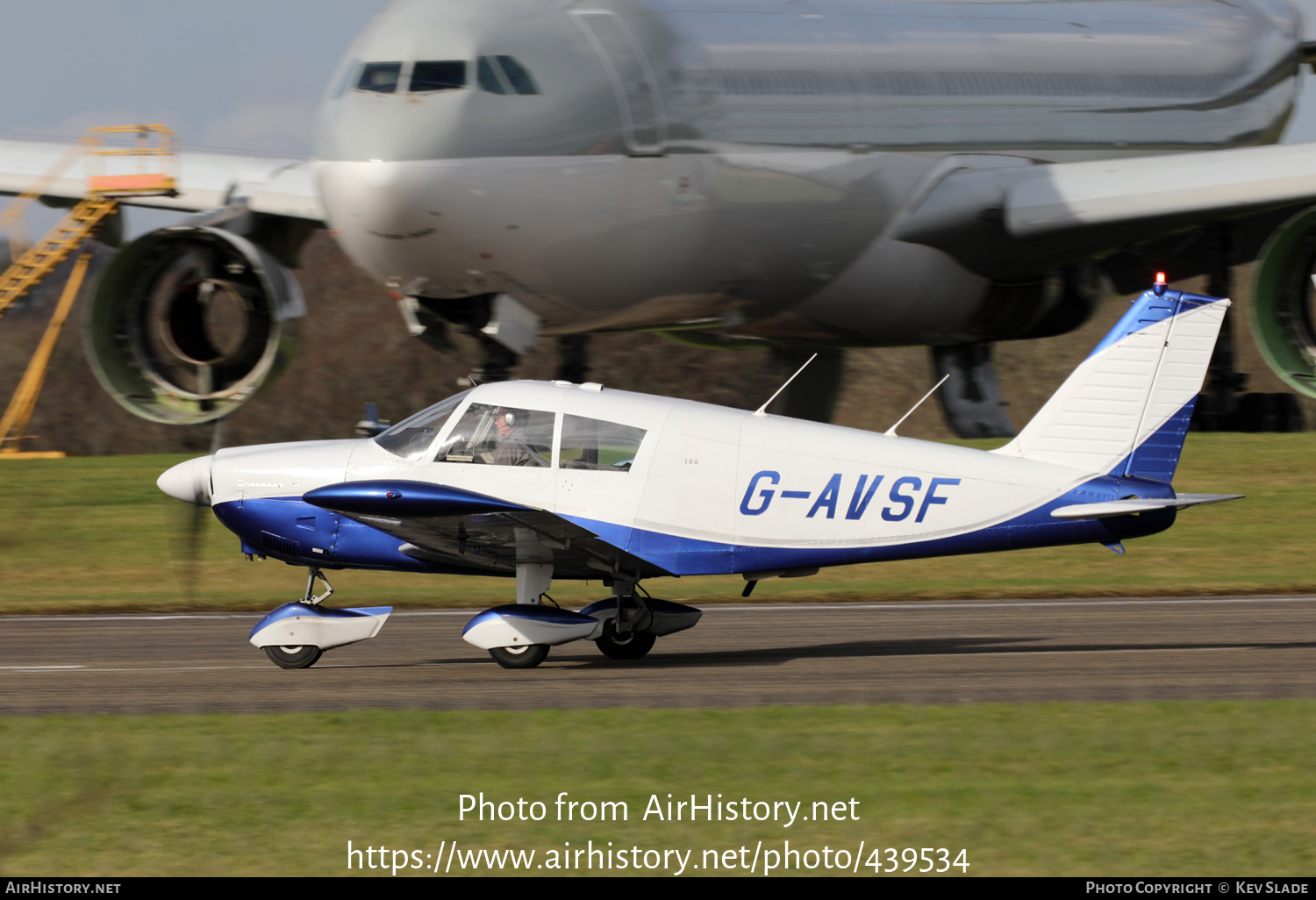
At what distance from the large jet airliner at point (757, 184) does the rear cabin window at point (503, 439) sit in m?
7.59

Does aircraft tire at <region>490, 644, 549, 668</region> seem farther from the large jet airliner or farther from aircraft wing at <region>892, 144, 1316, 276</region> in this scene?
aircraft wing at <region>892, 144, 1316, 276</region>


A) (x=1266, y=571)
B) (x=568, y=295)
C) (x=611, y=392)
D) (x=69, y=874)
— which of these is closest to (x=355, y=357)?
(x=568, y=295)

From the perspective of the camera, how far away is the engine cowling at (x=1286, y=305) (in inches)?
969

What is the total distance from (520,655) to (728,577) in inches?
313

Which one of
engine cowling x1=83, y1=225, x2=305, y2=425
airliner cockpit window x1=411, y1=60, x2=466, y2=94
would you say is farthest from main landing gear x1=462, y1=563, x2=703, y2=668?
engine cowling x1=83, y1=225, x2=305, y2=425

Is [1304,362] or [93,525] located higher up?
[1304,362]

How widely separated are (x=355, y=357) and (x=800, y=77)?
99.7 feet

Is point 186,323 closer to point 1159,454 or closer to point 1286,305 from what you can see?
point 1286,305

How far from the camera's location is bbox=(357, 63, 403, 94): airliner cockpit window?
1936 cm

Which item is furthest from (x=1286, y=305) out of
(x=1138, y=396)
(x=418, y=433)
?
(x=418, y=433)

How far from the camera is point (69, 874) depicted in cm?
653

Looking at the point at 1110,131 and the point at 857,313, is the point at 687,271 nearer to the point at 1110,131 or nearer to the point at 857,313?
the point at 857,313

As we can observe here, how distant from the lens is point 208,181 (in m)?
28.9

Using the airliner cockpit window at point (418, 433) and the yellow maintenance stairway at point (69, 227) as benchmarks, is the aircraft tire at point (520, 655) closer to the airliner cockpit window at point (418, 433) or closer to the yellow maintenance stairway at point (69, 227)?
the airliner cockpit window at point (418, 433)
